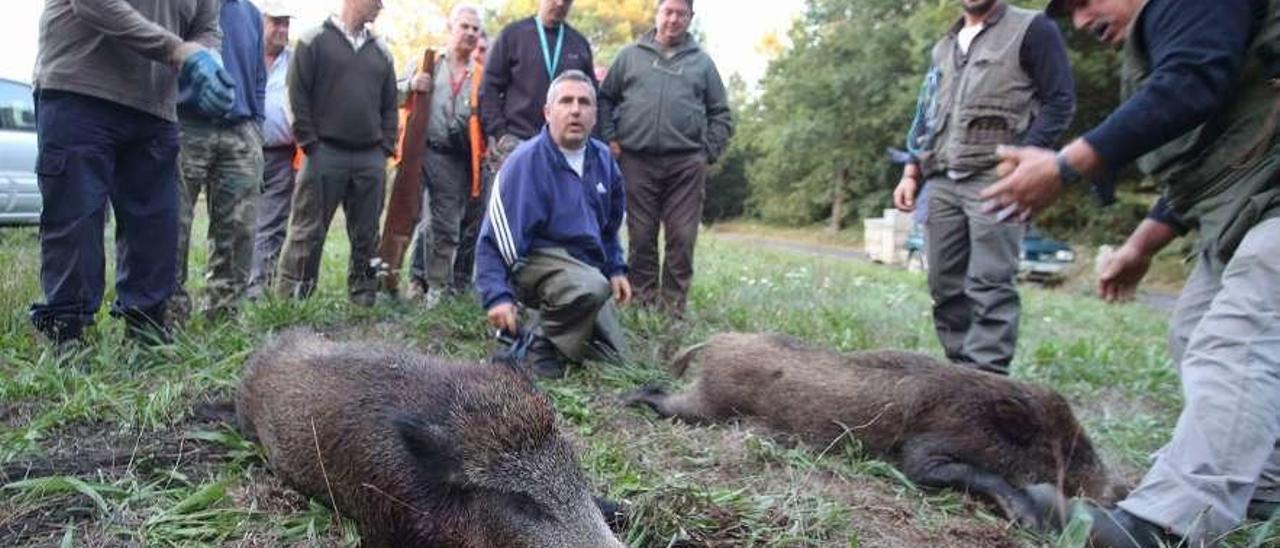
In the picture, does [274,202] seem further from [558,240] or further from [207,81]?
[207,81]

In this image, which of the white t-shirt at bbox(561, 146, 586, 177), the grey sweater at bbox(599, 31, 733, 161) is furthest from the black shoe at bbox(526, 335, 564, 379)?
the grey sweater at bbox(599, 31, 733, 161)

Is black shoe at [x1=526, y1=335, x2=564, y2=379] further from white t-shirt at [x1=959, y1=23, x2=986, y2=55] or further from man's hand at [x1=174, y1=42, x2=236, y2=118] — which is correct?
white t-shirt at [x1=959, y1=23, x2=986, y2=55]

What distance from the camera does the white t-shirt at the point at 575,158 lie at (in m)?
5.39

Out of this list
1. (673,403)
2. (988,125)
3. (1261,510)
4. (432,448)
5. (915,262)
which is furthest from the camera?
(915,262)

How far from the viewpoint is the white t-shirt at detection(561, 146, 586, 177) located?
5391 mm

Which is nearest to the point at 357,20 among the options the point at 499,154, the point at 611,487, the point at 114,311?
the point at 499,154

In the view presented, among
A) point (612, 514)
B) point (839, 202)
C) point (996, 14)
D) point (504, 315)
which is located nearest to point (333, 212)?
point (504, 315)

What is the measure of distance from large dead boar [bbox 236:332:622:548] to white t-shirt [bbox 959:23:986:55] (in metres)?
3.47

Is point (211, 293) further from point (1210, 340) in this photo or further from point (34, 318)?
point (1210, 340)

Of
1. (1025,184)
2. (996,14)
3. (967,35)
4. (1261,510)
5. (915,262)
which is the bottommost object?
(915,262)

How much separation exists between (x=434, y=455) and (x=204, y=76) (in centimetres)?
232

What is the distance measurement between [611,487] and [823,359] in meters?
1.64

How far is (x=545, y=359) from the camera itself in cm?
520

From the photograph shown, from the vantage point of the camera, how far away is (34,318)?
4391 millimetres
